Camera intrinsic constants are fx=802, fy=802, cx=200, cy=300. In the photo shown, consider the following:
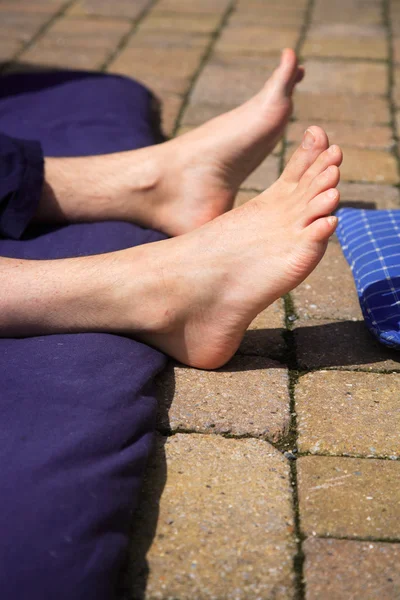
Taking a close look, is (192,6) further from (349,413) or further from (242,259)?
(349,413)

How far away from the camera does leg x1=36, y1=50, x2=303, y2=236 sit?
1943 mm

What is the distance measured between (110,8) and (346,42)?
1229 mm

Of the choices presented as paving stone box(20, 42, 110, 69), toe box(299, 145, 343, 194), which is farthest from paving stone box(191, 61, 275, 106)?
toe box(299, 145, 343, 194)

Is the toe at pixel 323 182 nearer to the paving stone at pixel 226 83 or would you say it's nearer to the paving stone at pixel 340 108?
the paving stone at pixel 340 108

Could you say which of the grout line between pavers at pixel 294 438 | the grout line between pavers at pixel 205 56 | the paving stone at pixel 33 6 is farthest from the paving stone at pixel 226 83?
the grout line between pavers at pixel 294 438

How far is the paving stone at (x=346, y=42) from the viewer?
3.43 m

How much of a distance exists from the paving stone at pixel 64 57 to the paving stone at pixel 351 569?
2532 mm

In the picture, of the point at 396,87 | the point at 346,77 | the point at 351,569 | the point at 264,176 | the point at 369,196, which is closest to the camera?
the point at 351,569

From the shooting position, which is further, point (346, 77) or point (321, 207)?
point (346, 77)

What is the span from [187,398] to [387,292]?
49 centimetres

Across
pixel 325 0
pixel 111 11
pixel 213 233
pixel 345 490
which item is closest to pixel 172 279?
pixel 213 233

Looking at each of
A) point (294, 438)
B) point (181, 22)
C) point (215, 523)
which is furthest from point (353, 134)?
point (215, 523)

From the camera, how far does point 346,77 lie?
3199mm

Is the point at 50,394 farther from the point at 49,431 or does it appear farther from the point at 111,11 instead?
the point at 111,11
